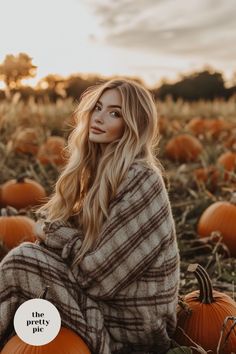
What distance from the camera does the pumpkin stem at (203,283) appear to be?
3035mm

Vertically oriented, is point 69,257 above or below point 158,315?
above

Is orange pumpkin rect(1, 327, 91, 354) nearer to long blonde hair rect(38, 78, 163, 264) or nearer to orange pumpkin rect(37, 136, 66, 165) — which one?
long blonde hair rect(38, 78, 163, 264)

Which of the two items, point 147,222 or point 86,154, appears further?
point 86,154

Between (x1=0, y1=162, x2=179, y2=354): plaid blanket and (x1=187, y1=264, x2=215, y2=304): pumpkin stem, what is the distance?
4.4 inches

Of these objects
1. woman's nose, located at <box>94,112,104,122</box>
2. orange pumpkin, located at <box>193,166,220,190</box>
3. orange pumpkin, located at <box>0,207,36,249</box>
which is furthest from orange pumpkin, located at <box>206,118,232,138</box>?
woman's nose, located at <box>94,112,104,122</box>

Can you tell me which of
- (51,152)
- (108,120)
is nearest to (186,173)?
(51,152)

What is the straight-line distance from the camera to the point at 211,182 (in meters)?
6.39

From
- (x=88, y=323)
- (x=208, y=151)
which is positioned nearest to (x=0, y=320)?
(x=88, y=323)

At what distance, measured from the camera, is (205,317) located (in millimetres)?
3047

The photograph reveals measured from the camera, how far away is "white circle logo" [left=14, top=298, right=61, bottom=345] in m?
2.63

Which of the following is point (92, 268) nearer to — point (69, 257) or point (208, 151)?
point (69, 257)

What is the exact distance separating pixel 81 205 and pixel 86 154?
0.91 ft

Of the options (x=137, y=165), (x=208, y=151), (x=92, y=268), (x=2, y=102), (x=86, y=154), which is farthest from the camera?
(x=2, y=102)

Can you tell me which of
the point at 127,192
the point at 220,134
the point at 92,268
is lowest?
the point at 220,134
